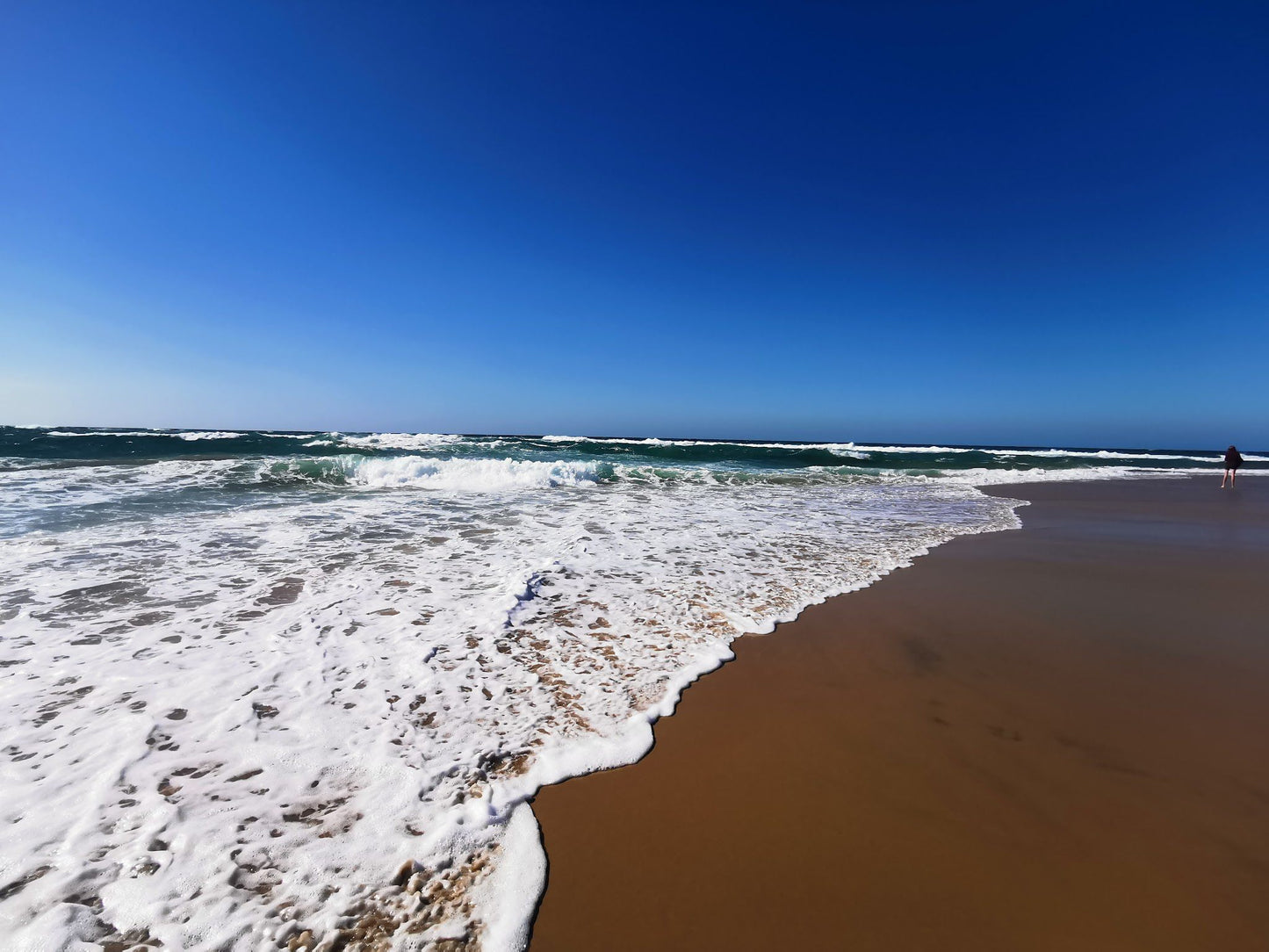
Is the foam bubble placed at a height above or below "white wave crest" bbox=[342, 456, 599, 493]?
below

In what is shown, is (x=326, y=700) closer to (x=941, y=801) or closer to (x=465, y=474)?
(x=941, y=801)

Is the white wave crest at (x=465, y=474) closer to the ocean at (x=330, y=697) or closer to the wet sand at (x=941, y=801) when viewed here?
the ocean at (x=330, y=697)

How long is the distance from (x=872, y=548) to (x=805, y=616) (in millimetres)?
3046

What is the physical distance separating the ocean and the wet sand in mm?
294

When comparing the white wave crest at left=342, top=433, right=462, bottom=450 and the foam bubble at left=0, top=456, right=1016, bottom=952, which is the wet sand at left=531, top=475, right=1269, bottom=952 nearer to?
the foam bubble at left=0, top=456, right=1016, bottom=952

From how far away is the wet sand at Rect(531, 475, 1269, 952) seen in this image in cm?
168

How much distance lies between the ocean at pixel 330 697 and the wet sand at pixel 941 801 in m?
0.29

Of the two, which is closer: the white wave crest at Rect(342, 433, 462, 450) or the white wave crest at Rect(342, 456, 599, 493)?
the white wave crest at Rect(342, 456, 599, 493)

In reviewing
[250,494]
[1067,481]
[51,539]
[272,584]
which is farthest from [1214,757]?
[1067,481]

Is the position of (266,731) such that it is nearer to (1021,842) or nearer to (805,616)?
(1021,842)

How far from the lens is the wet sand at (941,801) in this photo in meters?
1.68

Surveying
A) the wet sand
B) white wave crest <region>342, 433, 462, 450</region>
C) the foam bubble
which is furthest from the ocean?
white wave crest <region>342, 433, 462, 450</region>

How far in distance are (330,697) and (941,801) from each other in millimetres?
3121

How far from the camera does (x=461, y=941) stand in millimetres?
1594
